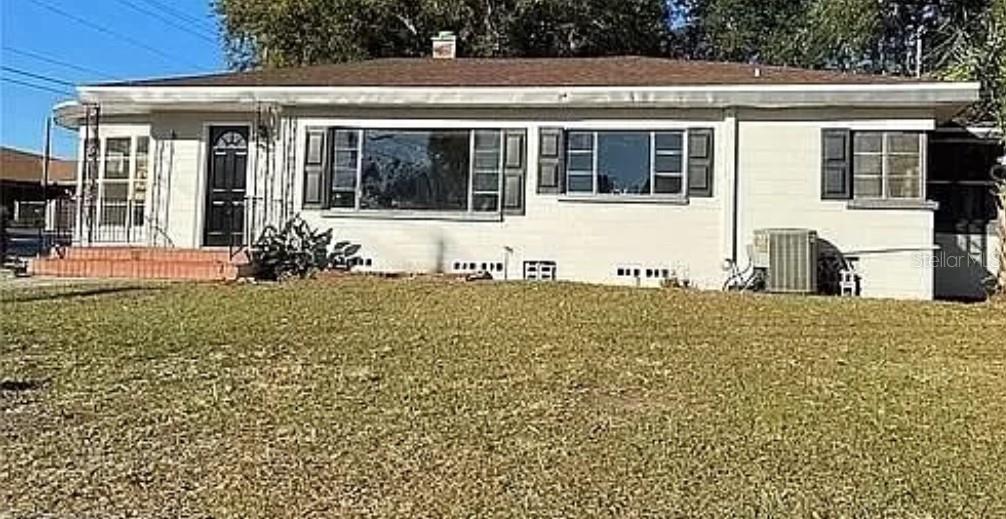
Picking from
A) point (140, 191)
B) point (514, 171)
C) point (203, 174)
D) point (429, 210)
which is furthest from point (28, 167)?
point (514, 171)

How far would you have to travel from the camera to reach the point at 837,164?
1388cm

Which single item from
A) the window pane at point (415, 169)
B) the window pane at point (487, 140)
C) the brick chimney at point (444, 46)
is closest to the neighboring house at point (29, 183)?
the brick chimney at point (444, 46)

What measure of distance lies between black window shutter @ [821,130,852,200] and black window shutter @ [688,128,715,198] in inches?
56.4

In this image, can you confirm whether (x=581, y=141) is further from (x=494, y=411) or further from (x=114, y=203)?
(x=494, y=411)

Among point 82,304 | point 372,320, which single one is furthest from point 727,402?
point 82,304

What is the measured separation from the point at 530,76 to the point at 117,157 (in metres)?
6.53

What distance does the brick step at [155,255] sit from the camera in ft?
48.1

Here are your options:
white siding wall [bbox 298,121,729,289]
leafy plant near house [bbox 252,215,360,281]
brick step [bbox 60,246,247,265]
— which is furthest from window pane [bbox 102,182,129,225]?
white siding wall [bbox 298,121,729,289]

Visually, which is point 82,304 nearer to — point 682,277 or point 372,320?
point 372,320

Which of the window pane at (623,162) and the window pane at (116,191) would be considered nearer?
the window pane at (623,162)

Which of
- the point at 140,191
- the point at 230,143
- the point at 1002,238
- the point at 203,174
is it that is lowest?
the point at 1002,238

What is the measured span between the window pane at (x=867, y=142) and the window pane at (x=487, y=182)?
15.4 feet

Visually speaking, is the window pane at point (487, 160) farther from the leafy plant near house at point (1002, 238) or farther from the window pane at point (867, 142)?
the leafy plant near house at point (1002, 238)

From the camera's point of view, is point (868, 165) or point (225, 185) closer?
point (868, 165)
